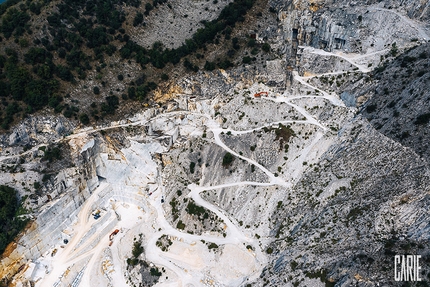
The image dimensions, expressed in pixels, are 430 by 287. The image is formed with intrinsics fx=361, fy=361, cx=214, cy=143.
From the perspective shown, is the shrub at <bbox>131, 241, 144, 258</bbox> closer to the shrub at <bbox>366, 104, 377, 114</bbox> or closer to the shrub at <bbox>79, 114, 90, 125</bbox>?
the shrub at <bbox>79, 114, 90, 125</bbox>

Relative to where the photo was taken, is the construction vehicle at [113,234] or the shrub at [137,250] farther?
the construction vehicle at [113,234]

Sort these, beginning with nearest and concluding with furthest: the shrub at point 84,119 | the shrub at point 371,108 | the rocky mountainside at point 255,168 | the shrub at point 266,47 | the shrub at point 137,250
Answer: the rocky mountainside at point 255,168 → the shrub at point 371,108 → the shrub at point 137,250 → the shrub at point 84,119 → the shrub at point 266,47

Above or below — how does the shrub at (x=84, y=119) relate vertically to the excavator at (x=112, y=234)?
above

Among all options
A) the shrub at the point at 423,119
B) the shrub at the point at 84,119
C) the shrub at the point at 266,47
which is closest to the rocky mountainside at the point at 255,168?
the shrub at the point at 423,119

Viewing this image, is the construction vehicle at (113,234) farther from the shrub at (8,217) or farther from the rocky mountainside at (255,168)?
the shrub at (8,217)

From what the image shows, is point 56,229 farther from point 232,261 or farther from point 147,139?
point 232,261

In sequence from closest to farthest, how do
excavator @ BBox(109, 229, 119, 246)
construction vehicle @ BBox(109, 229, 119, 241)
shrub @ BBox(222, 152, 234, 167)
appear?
excavator @ BBox(109, 229, 119, 246)
construction vehicle @ BBox(109, 229, 119, 241)
shrub @ BBox(222, 152, 234, 167)

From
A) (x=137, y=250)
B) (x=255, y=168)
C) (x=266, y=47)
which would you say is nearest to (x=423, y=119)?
(x=255, y=168)

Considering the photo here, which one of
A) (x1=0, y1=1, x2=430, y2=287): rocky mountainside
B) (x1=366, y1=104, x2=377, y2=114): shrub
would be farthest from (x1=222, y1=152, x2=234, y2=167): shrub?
(x1=366, y1=104, x2=377, y2=114): shrub

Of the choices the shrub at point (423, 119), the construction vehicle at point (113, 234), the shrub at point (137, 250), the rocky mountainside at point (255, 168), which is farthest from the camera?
the construction vehicle at point (113, 234)

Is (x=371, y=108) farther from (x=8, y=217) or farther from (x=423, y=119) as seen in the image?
(x=8, y=217)
